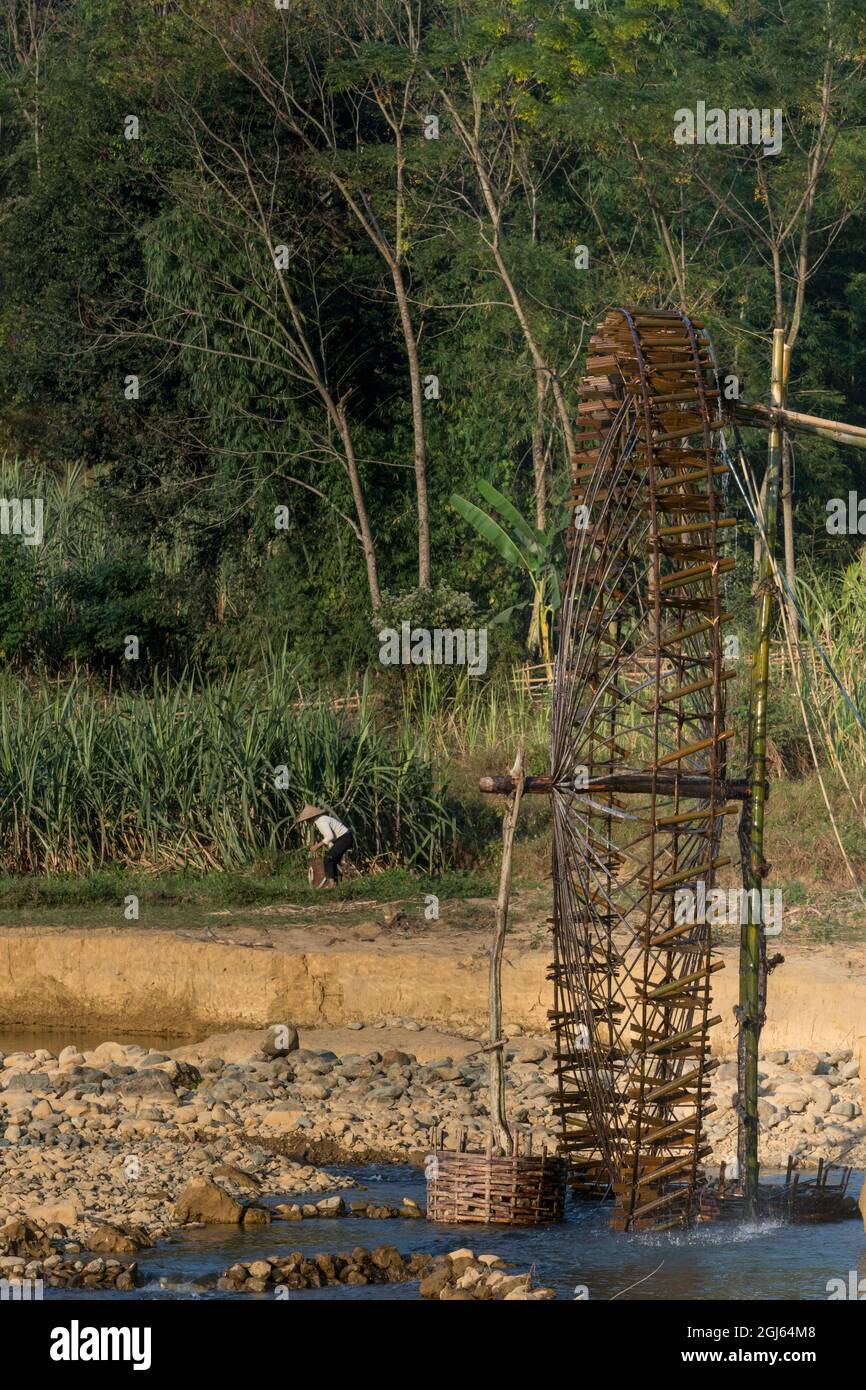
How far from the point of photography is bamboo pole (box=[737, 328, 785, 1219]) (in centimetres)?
831

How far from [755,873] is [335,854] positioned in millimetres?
6794

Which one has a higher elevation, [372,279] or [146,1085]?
[372,279]

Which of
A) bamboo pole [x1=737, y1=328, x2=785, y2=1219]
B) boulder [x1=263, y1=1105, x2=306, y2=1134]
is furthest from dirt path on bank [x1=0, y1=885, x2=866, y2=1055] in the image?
bamboo pole [x1=737, y1=328, x2=785, y2=1219]

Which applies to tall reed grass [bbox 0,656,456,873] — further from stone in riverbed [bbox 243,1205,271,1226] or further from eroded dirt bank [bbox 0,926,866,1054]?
stone in riverbed [bbox 243,1205,271,1226]

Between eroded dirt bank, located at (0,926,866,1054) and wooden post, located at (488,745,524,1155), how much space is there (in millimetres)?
3919

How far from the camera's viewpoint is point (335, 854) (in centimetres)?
1480

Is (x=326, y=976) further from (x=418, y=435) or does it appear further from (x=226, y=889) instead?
(x=418, y=435)

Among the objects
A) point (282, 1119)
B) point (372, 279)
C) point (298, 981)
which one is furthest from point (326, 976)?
point (372, 279)

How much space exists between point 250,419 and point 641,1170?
13491 mm

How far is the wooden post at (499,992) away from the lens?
8273 mm

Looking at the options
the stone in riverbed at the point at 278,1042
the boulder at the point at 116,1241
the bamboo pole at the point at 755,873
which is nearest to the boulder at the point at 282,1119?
the stone in riverbed at the point at 278,1042

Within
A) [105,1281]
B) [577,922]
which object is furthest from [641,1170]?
[105,1281]

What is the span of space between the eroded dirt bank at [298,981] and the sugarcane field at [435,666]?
0.12 feet

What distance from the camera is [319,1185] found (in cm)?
955
